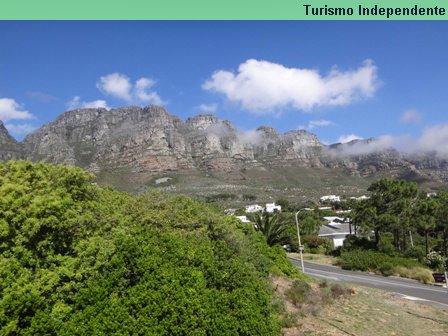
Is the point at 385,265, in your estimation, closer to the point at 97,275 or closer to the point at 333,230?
the point at 333,230

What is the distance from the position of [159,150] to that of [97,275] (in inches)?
5746

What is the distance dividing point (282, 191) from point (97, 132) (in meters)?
83.9

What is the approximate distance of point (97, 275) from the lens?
7629mm

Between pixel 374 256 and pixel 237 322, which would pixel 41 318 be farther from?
pixel 374 256

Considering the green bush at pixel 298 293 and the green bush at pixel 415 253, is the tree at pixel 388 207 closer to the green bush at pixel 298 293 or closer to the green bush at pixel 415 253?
the green bush at pixel 415 253

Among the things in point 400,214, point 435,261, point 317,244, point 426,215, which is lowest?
point 435,261

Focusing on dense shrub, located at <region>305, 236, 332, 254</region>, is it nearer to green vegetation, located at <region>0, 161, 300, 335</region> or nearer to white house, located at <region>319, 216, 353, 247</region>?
white house, located at <region>319, 216, 353, 247</region>

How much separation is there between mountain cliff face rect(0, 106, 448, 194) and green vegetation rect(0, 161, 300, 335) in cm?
10644

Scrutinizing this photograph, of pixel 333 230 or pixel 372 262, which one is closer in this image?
pixel 372 262

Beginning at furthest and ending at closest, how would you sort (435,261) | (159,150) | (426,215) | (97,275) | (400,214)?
(159,150), (400,214), (426,215), (435,261), (97,275)

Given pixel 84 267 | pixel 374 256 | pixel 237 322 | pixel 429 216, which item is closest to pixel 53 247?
pixel 84 267

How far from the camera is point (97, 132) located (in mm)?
165250

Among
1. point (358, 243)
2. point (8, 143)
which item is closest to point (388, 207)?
point (358, 243)

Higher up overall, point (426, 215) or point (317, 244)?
point (426, 215)
